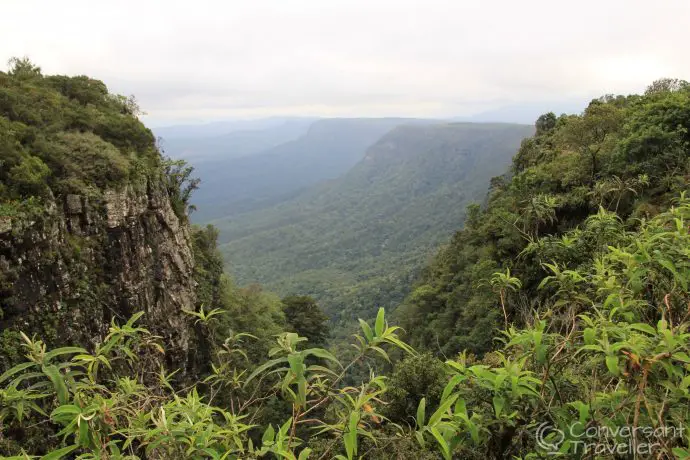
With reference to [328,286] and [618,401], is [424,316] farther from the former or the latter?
[328,286]

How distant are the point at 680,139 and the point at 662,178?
1989 mm

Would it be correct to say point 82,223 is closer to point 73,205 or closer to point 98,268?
point 73,205

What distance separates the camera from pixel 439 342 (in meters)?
19.5

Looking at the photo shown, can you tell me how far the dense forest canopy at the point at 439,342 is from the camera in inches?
79.3

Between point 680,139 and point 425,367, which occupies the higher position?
point 680,139

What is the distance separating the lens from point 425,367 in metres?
10.5

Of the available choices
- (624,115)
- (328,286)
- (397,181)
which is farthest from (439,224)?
(624,115)

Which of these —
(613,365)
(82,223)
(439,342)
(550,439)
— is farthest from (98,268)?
(613,365)

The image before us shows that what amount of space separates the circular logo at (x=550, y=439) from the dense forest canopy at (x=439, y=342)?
1cm

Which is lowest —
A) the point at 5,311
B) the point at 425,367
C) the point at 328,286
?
the point at 328,286

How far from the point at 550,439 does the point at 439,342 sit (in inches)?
717

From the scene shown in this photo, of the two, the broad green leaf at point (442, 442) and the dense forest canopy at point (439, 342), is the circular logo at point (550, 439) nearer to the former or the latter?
the dense forest canopy at point (439, 342)

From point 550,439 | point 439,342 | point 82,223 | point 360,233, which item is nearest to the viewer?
point 550,439

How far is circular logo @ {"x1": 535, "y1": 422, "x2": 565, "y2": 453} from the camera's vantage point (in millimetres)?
2094
